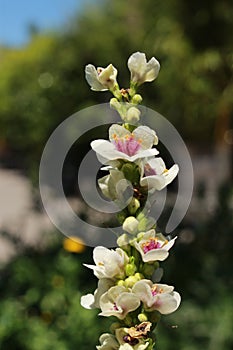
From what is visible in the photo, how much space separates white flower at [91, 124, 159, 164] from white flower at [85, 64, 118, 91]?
0.12 feet

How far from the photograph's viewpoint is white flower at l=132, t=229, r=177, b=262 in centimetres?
39

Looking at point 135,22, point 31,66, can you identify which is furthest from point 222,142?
point 31,66

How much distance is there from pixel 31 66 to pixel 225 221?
215 inches

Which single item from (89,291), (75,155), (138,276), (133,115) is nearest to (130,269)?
(138,276)

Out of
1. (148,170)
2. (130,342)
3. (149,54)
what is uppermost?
(149,54)

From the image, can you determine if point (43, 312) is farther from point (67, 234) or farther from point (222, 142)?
point (222, 142)

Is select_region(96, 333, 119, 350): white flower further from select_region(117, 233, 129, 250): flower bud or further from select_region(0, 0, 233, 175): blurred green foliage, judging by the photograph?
select_region(0, 0, 233, 175): blurred green foliage

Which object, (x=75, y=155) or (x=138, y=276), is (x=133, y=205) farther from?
(x=75, y=155)

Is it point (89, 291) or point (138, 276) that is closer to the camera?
point (138, 276)

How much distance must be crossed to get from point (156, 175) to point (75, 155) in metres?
5.36

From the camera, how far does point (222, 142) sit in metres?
6.86

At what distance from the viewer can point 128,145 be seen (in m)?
0.40

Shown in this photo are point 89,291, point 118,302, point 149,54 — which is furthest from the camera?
point 149,54

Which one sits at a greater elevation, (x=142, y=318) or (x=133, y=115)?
(x=133, y=115)
